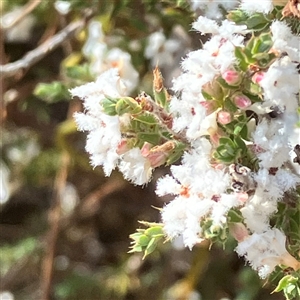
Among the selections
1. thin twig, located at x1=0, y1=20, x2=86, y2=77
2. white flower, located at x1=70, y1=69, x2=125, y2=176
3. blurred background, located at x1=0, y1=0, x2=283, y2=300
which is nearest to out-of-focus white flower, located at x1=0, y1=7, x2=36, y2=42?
blurred background, located at x1=0, y1=0, x2=283, y2=300

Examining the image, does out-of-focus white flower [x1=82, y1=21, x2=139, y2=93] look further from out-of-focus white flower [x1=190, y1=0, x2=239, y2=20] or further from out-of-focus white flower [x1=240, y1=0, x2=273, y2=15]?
out-of-focus white flower [x1=240, y1=0, x2=273, y2=15]

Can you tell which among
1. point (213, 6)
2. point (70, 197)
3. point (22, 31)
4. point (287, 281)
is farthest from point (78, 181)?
point (287, 281)

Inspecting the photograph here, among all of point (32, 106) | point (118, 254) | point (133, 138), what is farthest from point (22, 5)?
point (133, 138)

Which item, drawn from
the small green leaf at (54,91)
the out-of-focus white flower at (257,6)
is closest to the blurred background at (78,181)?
the small green leaf at (54,91)

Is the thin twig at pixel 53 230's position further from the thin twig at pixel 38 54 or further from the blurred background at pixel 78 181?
the thin twig at pixel 38 54

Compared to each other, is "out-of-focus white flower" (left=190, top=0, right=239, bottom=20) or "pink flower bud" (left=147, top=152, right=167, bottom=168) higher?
"out-of-focus white flower" (left=190, top=0, right=239, bottom=20)

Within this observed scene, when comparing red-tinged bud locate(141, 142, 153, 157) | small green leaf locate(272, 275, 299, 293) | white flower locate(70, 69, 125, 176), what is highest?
white flower locate(70, 69, 125, 176)
